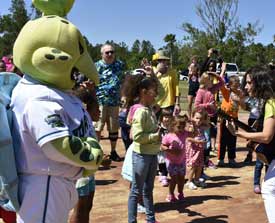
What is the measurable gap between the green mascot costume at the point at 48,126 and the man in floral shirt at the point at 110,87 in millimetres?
4769

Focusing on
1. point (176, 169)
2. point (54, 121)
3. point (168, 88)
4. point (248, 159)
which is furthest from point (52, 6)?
point (248, 159)

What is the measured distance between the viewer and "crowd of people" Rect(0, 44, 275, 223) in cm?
343

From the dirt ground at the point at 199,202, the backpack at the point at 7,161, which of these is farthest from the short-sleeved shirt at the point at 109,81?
the backpack at the point at 7,161

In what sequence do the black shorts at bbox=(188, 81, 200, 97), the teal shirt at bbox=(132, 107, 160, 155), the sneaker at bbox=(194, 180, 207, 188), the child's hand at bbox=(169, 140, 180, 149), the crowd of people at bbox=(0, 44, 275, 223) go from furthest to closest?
1. the black shorts at bbox=(188, 81, 200, 97)
2. the sneaker at bbox=(194, 180, 207, 188)
3. the child's hand at bbox=(169, 140, 180, 149)
4. the teal shirt at bbox=(132, 107, 160, 155)
5. the crowd of people at bbox=(0, 44, 275, 223)

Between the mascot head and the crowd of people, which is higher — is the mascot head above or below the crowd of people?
above

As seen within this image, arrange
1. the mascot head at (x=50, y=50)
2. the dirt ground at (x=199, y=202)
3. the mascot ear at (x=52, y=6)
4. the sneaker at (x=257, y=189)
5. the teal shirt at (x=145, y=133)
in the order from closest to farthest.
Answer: the mascot head at (x=50, y=50), the mascot ear at (x=52, y=6), the teal shirt at (x=145, y=133), the dirt ground at (x=199, y=202), the sneaker at (x=257, y=189)

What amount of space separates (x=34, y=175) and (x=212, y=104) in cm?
519

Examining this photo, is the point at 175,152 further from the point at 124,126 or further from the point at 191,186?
the point at 124,126

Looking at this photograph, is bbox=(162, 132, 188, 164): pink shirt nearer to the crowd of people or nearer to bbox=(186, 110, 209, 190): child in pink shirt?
the crowd of people

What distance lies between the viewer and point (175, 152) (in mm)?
5035

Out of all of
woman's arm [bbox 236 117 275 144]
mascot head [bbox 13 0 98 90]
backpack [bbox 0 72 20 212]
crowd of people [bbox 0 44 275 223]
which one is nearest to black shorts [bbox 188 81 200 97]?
crowd of people [bbox 0 44 275 223]

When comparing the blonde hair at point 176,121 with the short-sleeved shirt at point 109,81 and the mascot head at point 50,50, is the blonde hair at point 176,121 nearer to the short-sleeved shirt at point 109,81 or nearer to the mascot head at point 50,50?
the short-sleeved shirt at point 109,81

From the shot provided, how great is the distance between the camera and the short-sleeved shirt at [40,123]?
6.59 ft

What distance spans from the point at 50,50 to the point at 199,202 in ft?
11.6
